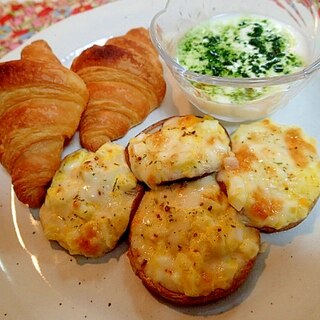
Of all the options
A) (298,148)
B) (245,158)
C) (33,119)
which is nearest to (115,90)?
(33,119)

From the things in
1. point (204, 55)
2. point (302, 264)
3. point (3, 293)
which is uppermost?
point (204, 55)

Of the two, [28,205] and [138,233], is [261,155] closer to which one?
[138,233]

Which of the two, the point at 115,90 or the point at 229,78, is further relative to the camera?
A: the point at 115,90

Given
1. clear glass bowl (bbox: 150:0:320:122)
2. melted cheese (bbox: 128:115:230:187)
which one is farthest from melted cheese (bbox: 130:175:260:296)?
clear glass bowl (bbox: 150:0:320:122)

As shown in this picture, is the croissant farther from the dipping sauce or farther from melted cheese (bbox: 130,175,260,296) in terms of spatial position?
melted cheese (bbox: 130,175,260,296)

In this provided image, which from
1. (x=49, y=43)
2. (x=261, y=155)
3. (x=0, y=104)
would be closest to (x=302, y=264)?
(x=261, y=155)

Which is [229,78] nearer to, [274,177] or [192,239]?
[274,177]
